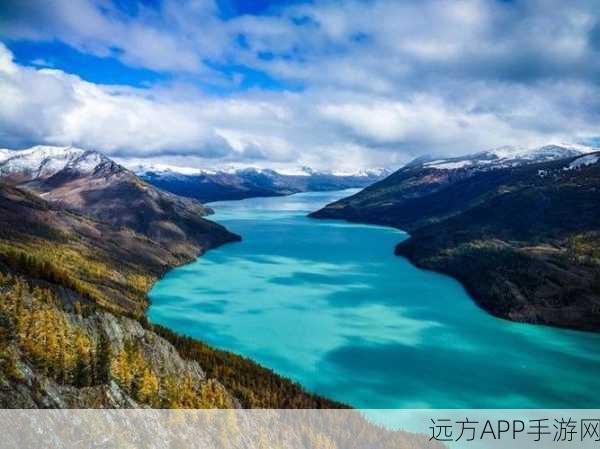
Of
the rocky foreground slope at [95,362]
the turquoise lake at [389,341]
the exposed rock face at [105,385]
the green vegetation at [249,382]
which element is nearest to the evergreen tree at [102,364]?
the rocky foreground slope at [95,362]

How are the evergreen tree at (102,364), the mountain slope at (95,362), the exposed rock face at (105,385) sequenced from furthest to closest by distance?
the evergreen tree at (102,364) → the mountain slope at (95,362) → the exposed rock face at (105,385)

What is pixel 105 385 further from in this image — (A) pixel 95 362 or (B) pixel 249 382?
(B) pixel 249 382

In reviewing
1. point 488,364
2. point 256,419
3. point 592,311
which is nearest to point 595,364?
point 488,364

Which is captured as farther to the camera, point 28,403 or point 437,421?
point 437,421

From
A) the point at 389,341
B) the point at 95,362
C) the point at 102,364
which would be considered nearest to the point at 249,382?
the point at 102,364

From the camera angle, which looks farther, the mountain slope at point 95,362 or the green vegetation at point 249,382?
the green vegetation at point 249,382

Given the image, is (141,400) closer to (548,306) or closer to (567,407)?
(567,407)

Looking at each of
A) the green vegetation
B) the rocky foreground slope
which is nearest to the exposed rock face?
the rocky foreground slope

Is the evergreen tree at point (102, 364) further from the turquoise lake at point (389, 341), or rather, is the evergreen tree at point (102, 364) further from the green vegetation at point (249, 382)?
the turquoise lake at point (389, 341)
